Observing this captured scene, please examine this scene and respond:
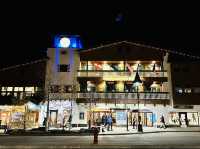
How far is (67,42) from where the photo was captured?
47.1 meters

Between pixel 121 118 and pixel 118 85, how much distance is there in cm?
513

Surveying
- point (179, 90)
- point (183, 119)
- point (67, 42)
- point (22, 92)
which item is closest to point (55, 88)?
point (22, 92)

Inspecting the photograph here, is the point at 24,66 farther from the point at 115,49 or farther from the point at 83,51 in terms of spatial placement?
the point at 115,49

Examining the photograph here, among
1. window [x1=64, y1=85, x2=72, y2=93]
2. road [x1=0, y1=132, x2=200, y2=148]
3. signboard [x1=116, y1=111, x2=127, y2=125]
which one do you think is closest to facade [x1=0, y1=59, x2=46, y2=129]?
window [x1=64, y1=85, x2=72, y2=93]

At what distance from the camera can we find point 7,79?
44.8 metres

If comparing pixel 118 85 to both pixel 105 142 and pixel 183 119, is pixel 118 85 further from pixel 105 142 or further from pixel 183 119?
pixel 105 142

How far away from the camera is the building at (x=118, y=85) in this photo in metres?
42.2

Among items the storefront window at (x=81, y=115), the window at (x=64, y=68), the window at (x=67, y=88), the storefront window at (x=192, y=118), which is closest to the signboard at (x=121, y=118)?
the storefront window at (x=81, y=115)

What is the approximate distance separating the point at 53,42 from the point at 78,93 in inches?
412

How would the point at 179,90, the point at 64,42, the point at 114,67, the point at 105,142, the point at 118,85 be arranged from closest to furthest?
the point at 105,142, the point at 179,90, the point at 118,85, the point at 114,67, the point at 64,42

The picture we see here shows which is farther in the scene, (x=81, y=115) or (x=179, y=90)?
(x=179, y=90)

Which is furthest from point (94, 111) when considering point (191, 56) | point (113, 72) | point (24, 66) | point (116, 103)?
point (191, 56)

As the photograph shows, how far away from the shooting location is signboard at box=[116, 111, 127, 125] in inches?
1655

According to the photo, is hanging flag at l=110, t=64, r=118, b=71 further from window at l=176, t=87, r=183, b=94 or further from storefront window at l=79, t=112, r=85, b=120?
window at l=176, t=87, r=183, b=94
